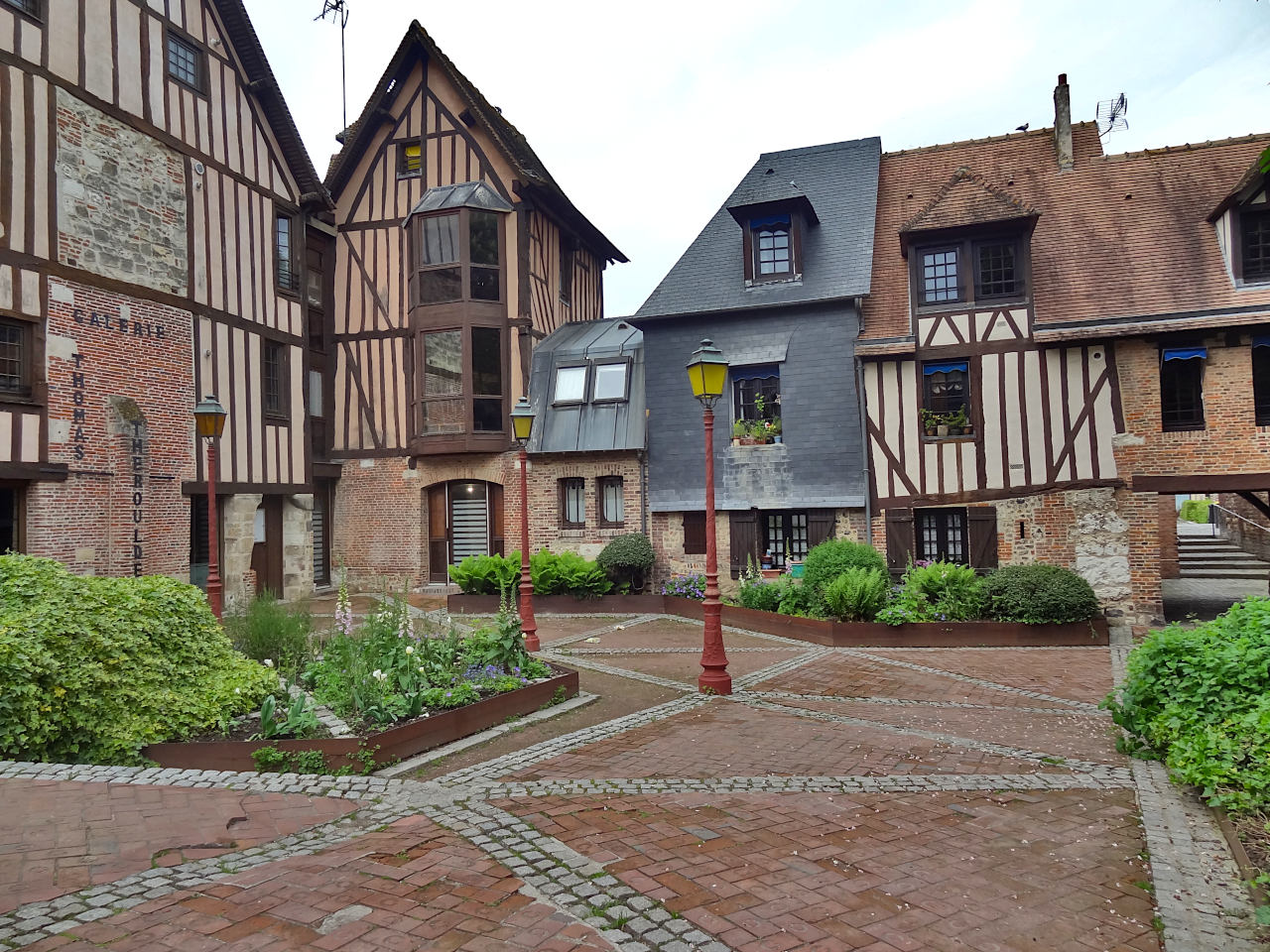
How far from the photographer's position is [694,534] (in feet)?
53.0

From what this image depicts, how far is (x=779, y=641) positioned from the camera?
11.7m

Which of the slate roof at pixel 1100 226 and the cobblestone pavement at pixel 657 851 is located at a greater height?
the slate roof at pixel 1100 226

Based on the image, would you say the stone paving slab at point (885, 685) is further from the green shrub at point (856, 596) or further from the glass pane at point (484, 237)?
the glass pane at point (484, 237)

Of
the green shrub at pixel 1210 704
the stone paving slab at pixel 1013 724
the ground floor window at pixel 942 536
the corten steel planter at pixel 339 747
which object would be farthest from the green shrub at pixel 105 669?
the ground floor window at pixel 942 536

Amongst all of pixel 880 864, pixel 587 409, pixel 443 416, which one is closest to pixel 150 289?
pixel 443 416

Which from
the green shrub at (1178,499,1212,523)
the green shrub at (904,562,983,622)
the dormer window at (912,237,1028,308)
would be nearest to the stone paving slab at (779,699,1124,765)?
the green shrub at (904,562,983,622)

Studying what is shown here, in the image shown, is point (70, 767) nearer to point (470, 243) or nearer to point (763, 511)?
point (763, 511)

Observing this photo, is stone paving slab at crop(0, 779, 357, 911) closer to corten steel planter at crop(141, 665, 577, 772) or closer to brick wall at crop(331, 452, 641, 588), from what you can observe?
corten steel planter at crop(141, 665, 577, 772)

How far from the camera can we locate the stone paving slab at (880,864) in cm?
370

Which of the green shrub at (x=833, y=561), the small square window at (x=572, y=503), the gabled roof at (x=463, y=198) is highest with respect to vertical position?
the gabled roof at (x=463, y=198)

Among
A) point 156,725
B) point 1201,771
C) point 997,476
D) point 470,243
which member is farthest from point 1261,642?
point 470,243

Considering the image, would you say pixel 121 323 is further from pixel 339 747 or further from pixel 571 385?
pixel 339 747

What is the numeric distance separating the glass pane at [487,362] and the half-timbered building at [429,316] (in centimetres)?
3

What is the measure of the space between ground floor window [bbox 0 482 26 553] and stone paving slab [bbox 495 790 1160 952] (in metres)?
10.2
